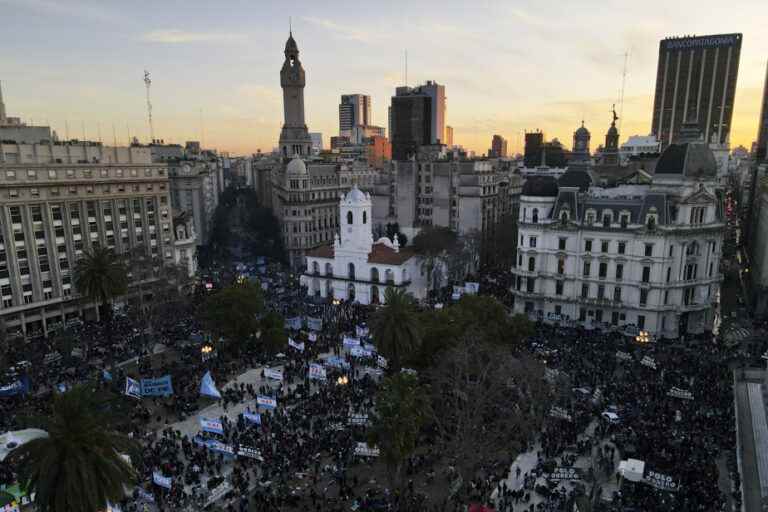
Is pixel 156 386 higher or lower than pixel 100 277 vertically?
lower

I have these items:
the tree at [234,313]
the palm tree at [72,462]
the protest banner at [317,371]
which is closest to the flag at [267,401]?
the protest banner at [317,371]

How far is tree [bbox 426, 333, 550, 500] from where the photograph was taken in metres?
33.3

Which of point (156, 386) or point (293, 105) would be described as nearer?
point (156, 386)

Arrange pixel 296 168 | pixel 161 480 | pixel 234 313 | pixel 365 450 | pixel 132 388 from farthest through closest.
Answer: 1. pixel 296 168
2. pixel 234 313
3. pixel 132 388
4. pixel 365 450
5. pixel 161 480

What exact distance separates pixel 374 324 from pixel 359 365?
814 centimetres

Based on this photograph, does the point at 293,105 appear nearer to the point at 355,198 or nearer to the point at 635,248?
the point at 355,198

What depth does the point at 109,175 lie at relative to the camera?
6700cm

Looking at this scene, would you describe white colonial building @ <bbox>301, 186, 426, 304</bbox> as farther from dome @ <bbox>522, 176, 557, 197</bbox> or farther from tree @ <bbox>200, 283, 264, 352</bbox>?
tree @ <bbox>200, 283, 264, 352</bbox>

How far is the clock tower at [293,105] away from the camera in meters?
145

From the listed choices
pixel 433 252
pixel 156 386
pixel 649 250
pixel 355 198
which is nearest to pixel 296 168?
pixel 355 198

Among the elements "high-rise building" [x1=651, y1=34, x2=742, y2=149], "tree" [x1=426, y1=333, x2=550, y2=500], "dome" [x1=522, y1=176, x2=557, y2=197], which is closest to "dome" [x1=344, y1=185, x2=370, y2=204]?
"dome" [x1=522, y1=176, x2=557, y2=197]

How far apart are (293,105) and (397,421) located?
133050mm

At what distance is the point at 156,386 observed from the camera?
41.2 metres

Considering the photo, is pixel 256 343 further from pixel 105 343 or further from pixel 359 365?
pixel 105 343
